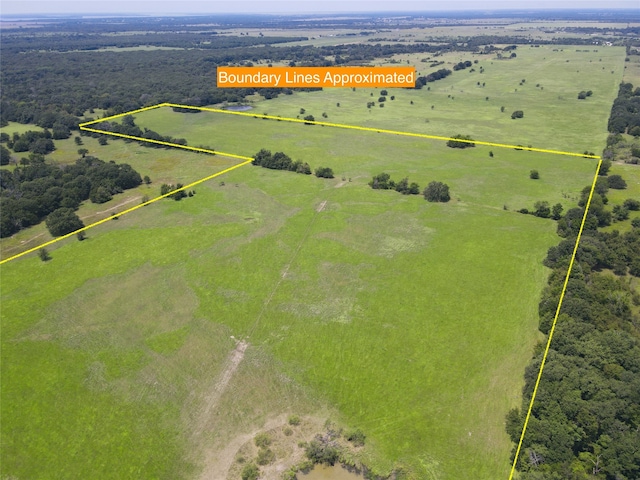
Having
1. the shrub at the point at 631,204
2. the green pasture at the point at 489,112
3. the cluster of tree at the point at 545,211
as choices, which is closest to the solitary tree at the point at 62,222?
the cluster of tree at the point at 545,211

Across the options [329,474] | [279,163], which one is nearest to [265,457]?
[329,474]

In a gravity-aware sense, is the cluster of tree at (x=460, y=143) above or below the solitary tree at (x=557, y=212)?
above

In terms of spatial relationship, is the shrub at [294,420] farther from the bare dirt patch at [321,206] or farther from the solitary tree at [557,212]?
the solitary tree at [557,212]

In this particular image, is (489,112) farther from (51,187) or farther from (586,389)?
(51,187)

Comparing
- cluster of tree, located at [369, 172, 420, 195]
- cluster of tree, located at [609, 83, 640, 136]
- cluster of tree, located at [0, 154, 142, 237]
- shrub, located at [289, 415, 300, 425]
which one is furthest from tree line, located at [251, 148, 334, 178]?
cluster of tree, located at [609, 83, 640, 136]

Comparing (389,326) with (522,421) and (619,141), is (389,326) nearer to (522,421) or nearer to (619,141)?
(522,421)
